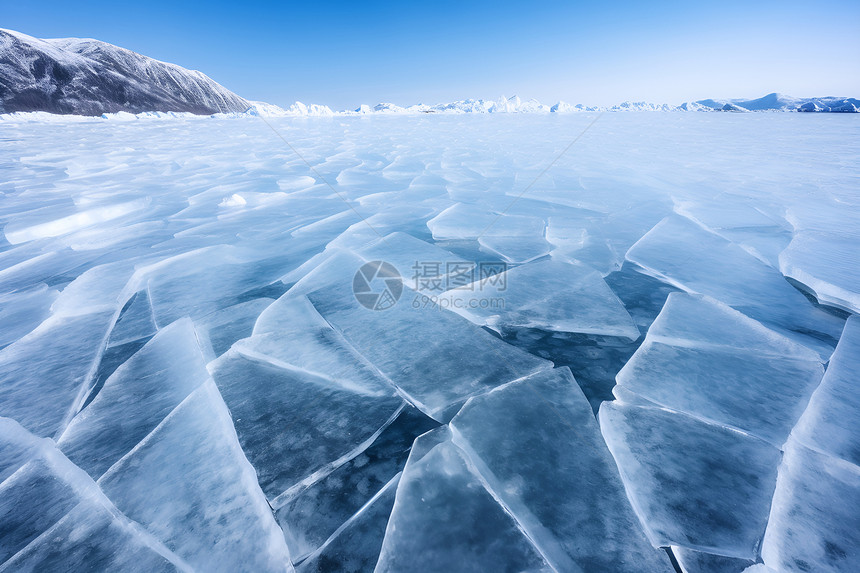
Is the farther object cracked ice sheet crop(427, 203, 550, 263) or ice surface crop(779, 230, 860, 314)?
cracked ice sheet crop(427, 203, 550, 263)

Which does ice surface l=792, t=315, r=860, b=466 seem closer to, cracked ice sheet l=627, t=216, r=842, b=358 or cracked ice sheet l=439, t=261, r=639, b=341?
cracked ice sheet l=627, t=216, r=842, b=358

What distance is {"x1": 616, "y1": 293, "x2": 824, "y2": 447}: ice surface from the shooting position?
119 cm

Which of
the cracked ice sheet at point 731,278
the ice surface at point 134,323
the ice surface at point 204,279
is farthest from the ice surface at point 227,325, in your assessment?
the cracked ice sheet at point 731,278

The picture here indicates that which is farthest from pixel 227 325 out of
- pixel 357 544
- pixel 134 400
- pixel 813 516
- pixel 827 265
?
pixel 827 265

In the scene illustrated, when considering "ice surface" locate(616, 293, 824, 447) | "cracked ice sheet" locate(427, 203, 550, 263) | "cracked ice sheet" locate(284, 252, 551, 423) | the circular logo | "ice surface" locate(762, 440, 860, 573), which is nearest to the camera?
"ice surface" locate(762, 440, 860, 573)

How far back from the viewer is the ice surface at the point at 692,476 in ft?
2.83

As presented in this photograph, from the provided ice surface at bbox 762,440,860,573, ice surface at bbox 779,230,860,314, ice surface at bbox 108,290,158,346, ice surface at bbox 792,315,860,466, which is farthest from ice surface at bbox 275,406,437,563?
ice surface at bbox 779,230,860,314

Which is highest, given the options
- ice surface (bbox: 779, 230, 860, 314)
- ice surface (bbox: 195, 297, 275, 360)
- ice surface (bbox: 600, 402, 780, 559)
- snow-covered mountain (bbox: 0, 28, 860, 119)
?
snow-covered mountain (bbox: 0, 28, 860, 119)

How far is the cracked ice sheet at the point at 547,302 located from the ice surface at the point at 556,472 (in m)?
Answer: 0.43

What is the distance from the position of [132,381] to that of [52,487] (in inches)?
18.4

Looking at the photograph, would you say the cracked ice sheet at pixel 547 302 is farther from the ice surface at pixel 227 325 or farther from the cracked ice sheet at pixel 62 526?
the cracked ice sheet at pixel 62 526

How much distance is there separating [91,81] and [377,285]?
10337 cm

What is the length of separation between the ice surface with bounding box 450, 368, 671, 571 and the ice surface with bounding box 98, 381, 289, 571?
2.00 ft

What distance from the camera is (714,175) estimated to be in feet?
15.5
